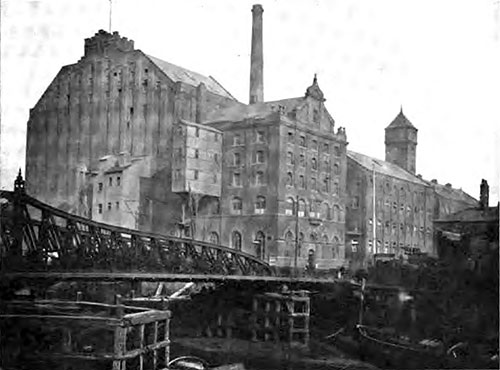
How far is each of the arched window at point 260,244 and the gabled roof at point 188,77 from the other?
1115mm

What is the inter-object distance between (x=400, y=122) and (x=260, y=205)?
1249mm

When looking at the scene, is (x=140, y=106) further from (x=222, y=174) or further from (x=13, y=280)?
(x=13, y=280)

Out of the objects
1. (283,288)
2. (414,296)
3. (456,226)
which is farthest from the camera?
(283,288)

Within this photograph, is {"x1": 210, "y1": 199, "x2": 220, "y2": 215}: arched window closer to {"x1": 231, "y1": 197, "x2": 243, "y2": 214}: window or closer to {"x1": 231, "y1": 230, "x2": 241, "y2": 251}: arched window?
{"x1": 231, "y1": 197, "x2": 243, "y2": 214}: window

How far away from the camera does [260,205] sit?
198 inches

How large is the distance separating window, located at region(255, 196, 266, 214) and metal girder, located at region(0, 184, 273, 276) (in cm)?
49

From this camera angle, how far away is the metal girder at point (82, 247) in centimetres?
481

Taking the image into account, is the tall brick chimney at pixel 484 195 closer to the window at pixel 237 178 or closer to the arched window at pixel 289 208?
the arched window at pixel 289 208

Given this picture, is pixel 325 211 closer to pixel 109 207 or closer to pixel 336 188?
pixel 336 188

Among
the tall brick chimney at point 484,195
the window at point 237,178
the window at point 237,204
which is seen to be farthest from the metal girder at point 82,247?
the tall brick chimney at point 484,195

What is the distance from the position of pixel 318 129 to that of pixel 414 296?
1.51 m

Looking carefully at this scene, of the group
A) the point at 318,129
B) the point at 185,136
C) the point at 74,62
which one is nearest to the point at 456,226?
the point at 318,129

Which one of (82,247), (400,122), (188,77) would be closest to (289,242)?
(400,122)

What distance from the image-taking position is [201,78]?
4980 millimetres
